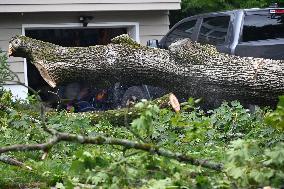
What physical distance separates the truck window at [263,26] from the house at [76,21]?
364 cm

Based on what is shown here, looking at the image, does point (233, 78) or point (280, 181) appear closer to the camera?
point (280, 181)

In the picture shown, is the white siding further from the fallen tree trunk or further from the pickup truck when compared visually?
the fallen tree trunk

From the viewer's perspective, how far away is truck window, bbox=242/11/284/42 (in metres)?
9.98

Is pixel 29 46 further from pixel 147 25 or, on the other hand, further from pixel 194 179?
pixel 147 25

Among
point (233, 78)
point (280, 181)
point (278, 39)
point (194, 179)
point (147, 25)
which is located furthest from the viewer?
point (147, 25)

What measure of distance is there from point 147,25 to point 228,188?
10.5m

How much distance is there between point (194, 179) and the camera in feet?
12.2

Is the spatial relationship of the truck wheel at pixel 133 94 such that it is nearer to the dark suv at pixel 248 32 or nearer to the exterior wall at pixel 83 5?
the dark suv at pixel 248 32

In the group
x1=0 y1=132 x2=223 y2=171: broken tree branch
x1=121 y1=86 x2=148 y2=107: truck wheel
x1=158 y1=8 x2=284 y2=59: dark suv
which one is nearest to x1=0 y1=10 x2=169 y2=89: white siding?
x1=158 y1=8 x2=284 y2=59: dark suv

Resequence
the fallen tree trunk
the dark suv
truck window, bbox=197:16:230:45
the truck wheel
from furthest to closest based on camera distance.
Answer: the truck wheel
truck window, bbox=197:16:230:45
the dark suv
the fallen tree trunk

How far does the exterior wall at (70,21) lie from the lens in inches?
504

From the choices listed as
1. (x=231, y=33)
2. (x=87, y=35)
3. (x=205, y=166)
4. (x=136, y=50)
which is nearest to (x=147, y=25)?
(x=87, y=35)

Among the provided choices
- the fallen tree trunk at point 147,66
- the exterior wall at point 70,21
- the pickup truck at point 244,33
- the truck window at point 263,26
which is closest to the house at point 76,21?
the exterior wall at point 70,21

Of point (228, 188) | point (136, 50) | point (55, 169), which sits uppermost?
point (136, 50)
